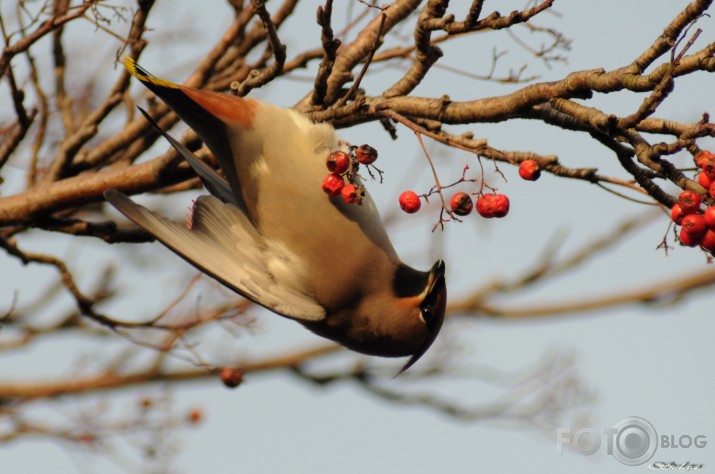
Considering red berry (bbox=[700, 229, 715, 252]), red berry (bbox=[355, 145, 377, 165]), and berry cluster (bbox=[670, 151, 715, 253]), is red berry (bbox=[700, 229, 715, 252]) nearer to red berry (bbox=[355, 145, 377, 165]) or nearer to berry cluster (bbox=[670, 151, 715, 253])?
berry cluster (bbox=[670, 151, 715, 253])

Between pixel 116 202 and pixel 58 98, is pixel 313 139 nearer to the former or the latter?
pixel 116 202

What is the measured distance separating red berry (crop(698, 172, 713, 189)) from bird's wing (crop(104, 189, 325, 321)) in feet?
5.86

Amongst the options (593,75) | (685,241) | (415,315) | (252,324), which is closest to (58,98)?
(252,324)

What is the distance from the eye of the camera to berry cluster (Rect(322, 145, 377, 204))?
2.96 m

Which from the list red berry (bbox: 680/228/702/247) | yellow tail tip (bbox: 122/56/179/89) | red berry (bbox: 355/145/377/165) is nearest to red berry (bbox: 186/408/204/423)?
yellow tail tip (bbox: 122/56/179/89)

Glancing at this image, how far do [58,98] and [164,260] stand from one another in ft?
5.16

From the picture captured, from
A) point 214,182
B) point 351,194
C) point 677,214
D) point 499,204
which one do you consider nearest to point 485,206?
point 499,204

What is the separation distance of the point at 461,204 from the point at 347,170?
1.63 ft

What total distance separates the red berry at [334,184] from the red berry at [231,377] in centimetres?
139

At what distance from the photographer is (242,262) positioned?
370 centimetres

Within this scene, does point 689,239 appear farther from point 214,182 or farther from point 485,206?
point 214,182

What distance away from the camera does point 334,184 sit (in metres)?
3.22

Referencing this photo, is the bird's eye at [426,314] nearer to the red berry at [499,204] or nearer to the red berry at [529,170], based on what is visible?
the red berry at [499,204]

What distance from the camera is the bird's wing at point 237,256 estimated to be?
3.48 metres
